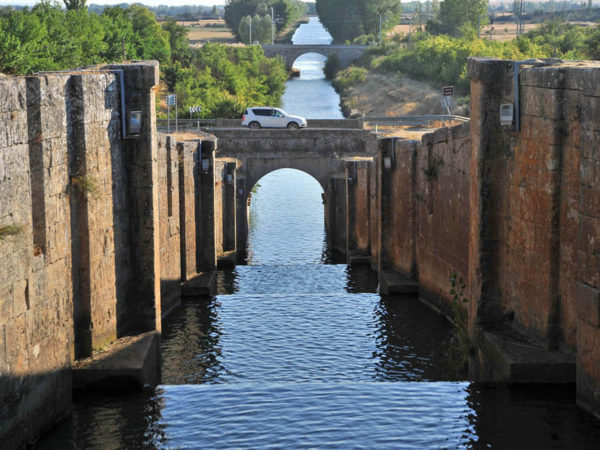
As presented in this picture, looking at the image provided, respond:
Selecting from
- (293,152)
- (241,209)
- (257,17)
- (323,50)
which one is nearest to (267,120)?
(293,152)

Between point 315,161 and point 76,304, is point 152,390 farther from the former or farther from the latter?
point 315,161

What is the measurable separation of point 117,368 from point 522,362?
17.5 ft

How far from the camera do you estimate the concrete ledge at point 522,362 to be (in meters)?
12.9

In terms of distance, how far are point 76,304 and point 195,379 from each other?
3099mm

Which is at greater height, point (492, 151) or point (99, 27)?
point (99, 27)

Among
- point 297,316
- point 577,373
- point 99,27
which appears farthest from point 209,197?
point 99,27

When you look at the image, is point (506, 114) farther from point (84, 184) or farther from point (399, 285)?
point (399, 285)

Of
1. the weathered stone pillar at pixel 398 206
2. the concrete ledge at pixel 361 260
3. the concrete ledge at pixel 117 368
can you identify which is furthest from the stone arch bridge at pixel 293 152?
the concrete ledge at pixel 117 368

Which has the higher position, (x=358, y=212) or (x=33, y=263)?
(x=33, y=263)

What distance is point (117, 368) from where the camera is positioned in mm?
13305

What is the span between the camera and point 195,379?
16031mm

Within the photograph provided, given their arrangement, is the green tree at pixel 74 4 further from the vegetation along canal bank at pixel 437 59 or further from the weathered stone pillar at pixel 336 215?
the weathered stone pillar at pixel 336 215

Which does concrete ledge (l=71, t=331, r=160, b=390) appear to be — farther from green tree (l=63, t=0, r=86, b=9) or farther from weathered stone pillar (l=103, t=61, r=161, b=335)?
green tree (l=63, t=0, r=86, b=9)

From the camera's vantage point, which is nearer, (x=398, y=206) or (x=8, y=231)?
(x=8, y=231)
